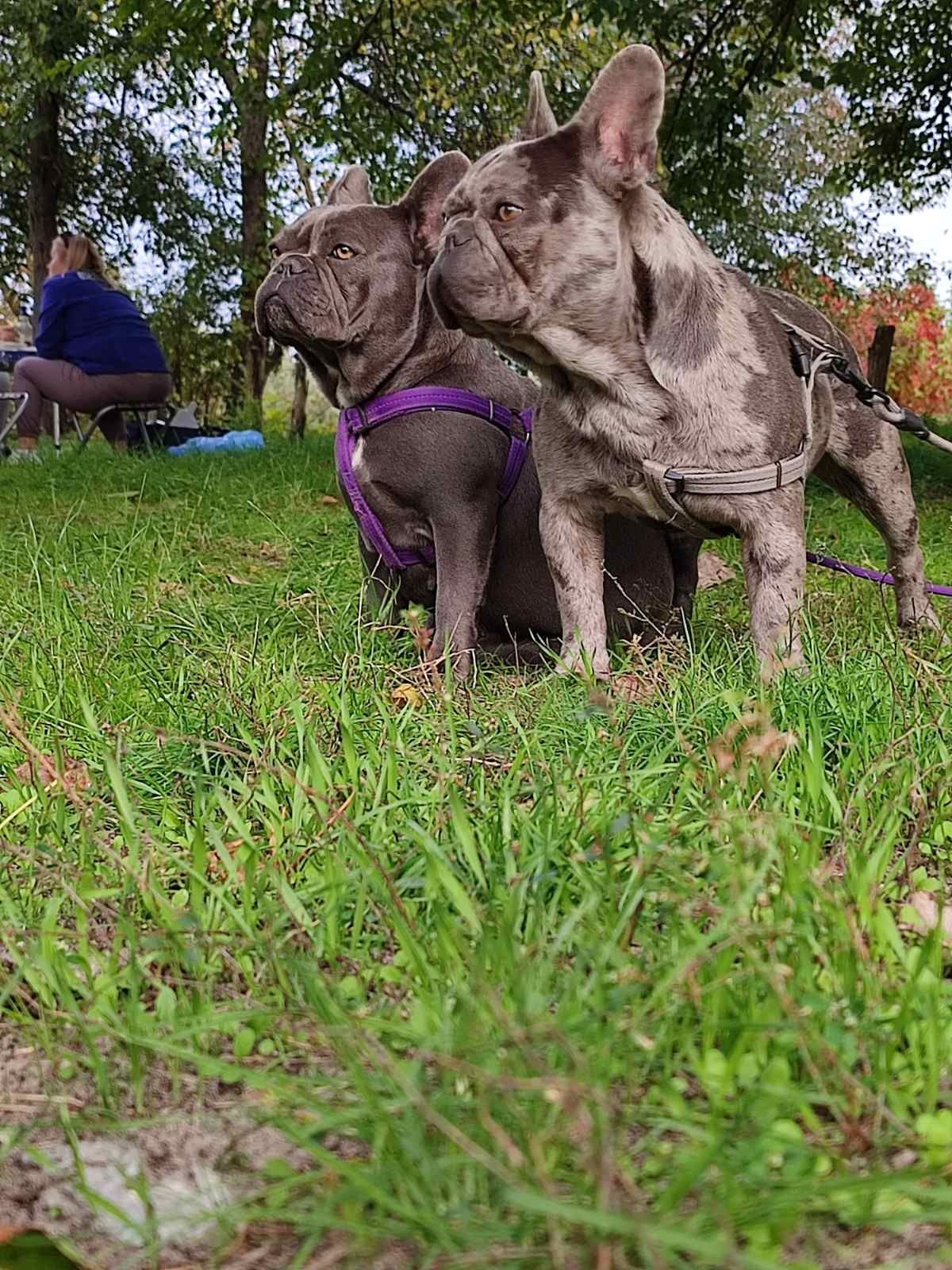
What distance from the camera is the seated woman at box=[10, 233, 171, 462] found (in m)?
9.90

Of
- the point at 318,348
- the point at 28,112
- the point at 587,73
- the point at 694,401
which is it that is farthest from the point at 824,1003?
the point at 28,112

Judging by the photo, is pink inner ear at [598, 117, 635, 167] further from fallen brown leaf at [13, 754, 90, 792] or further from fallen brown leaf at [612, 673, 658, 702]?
fallen brown leaf at [13, 754, 90, 792]

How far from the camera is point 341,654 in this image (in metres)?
3.43

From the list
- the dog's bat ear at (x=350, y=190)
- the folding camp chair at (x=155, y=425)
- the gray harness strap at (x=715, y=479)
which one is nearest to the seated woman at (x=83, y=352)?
the folding camp chair at (x=155, y=425)

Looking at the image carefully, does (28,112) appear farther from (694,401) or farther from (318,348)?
(694,401)

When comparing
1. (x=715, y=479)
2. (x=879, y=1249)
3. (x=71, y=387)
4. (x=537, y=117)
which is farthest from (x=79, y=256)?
(x=879, y=1249)

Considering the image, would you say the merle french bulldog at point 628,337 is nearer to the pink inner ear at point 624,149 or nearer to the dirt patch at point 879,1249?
the pink inner ear at point 624,149

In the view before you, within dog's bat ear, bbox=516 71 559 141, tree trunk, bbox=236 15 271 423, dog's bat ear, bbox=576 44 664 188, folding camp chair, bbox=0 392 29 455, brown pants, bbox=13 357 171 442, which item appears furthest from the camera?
tree trunk, bbox=236 15 271 423

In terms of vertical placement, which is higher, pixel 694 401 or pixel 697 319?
pixel 697 319

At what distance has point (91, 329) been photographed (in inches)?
393

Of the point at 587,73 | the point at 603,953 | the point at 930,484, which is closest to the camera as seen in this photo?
the point at 603,953

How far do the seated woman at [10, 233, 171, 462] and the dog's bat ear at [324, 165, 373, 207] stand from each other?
6612mm

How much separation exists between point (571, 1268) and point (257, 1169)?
0.44 m

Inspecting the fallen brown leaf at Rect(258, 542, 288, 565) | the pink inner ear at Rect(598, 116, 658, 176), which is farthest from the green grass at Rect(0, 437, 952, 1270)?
the fallen brown leaf at Rect(258, 542, 288, 565)
